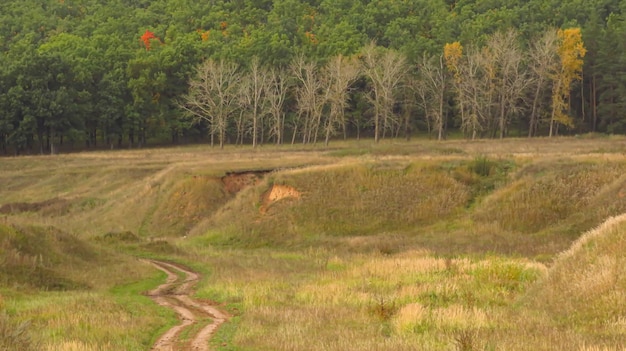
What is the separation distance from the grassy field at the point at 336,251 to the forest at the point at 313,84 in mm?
29526

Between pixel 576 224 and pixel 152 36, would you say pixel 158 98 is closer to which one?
pixel 152 36

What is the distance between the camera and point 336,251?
117ft

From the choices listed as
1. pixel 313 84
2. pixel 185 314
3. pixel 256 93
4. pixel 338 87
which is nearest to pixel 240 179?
pixel 185 314

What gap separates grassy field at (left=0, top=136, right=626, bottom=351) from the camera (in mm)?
14398

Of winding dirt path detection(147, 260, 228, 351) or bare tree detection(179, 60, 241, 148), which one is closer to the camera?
winding dirt path detection(147, 260, 228, 351)

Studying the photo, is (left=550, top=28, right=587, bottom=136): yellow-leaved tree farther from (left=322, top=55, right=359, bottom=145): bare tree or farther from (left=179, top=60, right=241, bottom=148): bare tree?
(left=179, top=60, right=241, bottom=148): bare tree

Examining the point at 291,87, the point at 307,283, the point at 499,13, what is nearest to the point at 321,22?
the point at 499,13

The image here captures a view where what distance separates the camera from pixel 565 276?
17406 mm

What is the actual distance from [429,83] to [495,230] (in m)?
72.2

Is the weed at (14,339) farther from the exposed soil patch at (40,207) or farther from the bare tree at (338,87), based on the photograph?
the bare tree at (338,87)

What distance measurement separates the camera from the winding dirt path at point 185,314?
14633 millimetres

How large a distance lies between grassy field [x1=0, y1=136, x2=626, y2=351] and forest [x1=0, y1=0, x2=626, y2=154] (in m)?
29.5

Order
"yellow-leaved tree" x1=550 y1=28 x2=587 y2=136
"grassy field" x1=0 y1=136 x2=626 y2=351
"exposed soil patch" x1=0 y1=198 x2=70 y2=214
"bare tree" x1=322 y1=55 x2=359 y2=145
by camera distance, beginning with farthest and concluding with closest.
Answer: "yellow-leaved tree" x1=550 y1=28 x2=587 y2=136 → "bare tree" x1=322 y1=55 x2=359 y2=145 → "exposed soil patch" x1=0 y1=198 x2=70 y2=214 → "grassy field" x1=0 y1=136 x2=626 y2=351

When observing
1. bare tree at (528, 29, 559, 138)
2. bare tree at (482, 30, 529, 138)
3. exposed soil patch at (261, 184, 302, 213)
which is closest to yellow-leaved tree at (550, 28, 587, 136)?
bare tree at (528, 29, 559, 138)
